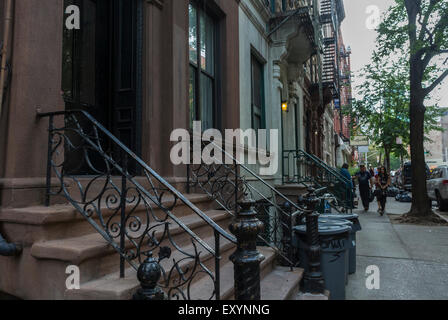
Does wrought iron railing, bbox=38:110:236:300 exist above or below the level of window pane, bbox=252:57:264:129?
below

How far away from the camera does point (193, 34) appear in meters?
6.57

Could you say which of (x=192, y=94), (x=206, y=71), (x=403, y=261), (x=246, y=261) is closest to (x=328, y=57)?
(x=206, y=71)

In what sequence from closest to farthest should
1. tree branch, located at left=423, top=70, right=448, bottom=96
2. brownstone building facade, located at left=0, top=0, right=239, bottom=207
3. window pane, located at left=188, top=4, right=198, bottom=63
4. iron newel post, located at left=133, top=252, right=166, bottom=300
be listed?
iron newel post, located at left=133, top=252, right=166, bottom=300 → brownstone building facade, located at left=0, top=0, right=239, bottom=207 → window pane, located at left=188, top=4, right=198, bottom=63 → tree branch, located at left=423, top=70, right=448, bottom=96

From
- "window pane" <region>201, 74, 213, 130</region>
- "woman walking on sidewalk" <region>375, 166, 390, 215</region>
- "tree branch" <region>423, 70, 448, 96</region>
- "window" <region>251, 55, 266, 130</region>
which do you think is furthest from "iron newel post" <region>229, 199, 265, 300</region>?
"tree branch" <region>423, 70, 448, 96</region>

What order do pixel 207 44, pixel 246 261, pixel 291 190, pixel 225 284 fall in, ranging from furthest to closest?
pixel 291 190 < pixel 207 44 < pixel 225 284 < pixel 246 261

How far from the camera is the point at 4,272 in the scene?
2.96m

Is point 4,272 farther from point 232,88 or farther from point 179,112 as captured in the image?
point 232,88

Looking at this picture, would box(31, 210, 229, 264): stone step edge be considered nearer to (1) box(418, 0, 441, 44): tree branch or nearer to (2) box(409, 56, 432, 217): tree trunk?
(2) box(409, 56, 432, 217): tree trunk

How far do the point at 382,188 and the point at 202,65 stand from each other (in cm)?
914

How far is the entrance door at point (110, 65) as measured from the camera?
4.65 metres

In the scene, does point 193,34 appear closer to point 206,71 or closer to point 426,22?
point 206,71

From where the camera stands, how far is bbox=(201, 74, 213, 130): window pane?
6.95 meters

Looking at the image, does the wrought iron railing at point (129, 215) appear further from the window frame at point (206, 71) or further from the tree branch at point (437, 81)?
the tree branch at point (437, 81)


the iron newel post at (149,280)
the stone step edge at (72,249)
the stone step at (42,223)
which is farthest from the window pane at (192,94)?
the iron newel post at (149,280)
